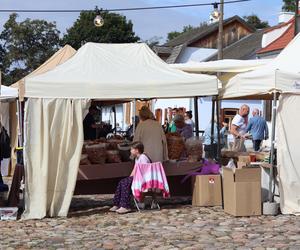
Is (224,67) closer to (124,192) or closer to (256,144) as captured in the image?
(124,192)

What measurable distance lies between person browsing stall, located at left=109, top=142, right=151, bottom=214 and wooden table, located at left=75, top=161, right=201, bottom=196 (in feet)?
1.26

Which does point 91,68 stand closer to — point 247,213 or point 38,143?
point 38,143

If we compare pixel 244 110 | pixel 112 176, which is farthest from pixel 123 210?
pixel 244 110

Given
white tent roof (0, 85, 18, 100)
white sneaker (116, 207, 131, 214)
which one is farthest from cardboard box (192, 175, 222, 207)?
white tent roof (0, 85, 18, 100)

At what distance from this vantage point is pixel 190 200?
10.5 m

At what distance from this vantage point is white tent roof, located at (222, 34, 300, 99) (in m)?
8.84

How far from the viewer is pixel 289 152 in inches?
356

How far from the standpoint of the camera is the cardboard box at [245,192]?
8914 millimetres

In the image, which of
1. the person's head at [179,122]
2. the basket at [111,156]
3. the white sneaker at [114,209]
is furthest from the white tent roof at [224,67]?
the white sneaker at [114,209]

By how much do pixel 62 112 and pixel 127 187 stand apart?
4.93 feet

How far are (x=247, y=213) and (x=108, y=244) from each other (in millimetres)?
2653

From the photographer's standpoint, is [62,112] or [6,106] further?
[6,106]

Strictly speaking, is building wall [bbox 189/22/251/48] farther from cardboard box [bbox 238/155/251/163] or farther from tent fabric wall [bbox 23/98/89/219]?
tent fabric wall [bbox 23/98/89/219]

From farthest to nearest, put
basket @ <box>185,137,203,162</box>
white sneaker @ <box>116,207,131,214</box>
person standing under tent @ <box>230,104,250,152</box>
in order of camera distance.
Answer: person standing under tent @ <box>230,104,250,152</box>, basket @ <box>185,137,203,162</box>, white sneaker @ <box>116,207,131,214</box>
